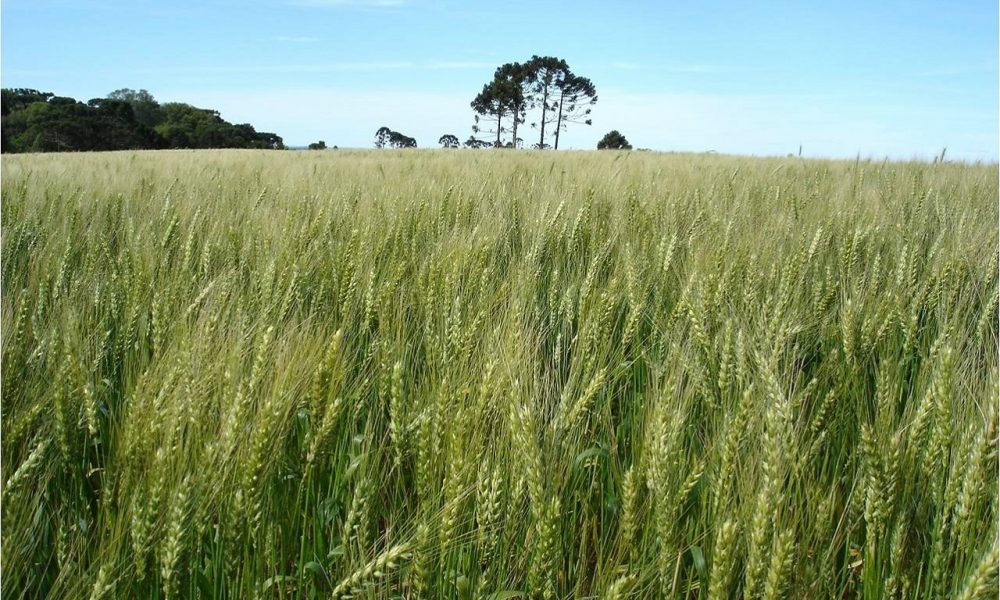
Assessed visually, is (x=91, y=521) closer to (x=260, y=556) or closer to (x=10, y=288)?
(x=260, y=556)

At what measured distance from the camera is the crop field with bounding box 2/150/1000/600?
1026 mm

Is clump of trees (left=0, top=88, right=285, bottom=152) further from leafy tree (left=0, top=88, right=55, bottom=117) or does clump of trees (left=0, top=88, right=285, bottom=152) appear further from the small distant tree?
the small distant tree

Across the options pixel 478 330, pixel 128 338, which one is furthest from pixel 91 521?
pixel 478 330

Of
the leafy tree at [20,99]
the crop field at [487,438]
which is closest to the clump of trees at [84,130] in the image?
the leafy tree at [20,99]

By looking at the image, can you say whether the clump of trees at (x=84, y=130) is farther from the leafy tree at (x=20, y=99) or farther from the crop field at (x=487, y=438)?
the crop field at (x=487, y=438)

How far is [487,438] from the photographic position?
1.37 metres

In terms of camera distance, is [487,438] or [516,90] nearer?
[487,438]

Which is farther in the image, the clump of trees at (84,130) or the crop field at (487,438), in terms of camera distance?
the clump of trees at (84,130)

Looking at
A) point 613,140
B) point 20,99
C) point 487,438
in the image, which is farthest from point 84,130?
point 487,438

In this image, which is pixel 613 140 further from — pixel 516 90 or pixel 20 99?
pixel 20 99

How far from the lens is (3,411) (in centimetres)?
126

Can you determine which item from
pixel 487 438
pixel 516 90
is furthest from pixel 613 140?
pixel 487 438

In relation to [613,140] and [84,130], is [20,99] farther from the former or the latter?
[613,140]

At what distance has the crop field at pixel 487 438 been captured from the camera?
1026 millimetres
